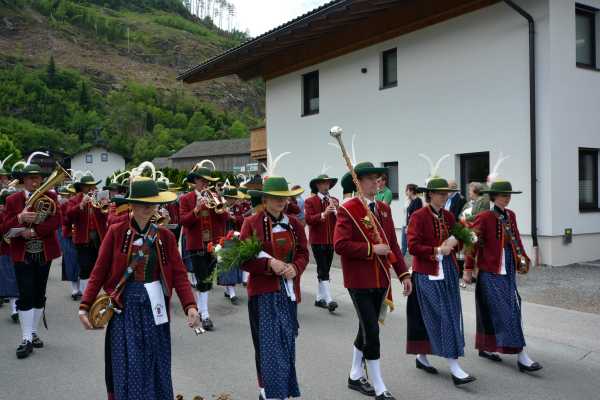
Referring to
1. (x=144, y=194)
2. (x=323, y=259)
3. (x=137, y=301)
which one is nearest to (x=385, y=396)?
(x=137, y=301)

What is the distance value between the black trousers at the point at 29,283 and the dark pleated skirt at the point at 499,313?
5.34 m

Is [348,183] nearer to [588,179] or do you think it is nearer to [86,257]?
[86,257]

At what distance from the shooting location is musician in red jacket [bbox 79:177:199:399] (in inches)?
152

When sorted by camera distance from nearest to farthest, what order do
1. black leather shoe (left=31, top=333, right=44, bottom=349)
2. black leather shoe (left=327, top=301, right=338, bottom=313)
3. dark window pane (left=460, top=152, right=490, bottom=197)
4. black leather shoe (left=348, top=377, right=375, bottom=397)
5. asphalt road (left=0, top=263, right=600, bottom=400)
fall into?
black leather shoe (left=348, top=377, right=375, bottom=397), asphalt road (left=0, top=263, right=600, bottom=400), black leather shoe (left=31, top=333, right=44, bottom=349), black leather shoe (left=327, top=301, right=338, bottom=313), dark window pane (left=460, top=152, right=490, bottom=197)

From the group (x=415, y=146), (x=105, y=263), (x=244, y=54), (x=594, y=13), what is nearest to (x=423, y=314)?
(x=105, y=263)

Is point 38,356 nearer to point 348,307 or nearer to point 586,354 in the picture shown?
point 348,307

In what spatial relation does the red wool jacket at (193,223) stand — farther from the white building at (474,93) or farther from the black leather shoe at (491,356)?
the white building at (474,93)

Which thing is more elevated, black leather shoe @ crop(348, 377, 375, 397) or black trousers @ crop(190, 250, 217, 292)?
black trousers @ crop(190, 250, 217, 292)

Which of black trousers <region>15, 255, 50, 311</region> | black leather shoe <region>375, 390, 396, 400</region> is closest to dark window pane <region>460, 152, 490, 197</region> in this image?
black leather shoe <region>375, 390, 396, 400</region>

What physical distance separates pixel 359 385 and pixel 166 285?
2288mm

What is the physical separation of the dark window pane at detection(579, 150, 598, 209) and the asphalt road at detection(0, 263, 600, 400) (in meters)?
5.70

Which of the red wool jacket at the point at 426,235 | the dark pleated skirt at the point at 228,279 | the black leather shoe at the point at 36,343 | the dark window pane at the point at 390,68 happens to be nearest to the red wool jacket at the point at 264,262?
the red wool jacket at the point at 426,235

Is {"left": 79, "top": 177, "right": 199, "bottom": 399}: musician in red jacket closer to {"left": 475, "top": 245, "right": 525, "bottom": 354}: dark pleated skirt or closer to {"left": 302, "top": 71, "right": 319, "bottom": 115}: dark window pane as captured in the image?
{"left": 475, "top": 245, "right": 525, "bottom": 354}: dark pleated skirt

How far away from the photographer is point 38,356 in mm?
6504
